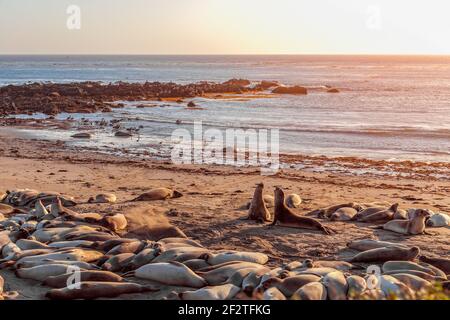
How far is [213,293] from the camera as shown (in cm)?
644

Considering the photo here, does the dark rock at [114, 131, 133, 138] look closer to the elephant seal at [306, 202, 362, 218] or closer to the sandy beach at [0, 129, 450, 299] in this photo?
the sandy beach at [0, 129, 450, 299]

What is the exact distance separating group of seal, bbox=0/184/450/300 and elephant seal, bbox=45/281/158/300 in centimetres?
1

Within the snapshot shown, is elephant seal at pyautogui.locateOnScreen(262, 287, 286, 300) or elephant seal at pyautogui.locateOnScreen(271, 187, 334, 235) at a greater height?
elephant seal at pyautogui.locateOnScreen(262, 287, 286, 300)

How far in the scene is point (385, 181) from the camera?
15.4 m

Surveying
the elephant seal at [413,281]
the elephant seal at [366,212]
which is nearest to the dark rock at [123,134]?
the elephant seal at [366,212]

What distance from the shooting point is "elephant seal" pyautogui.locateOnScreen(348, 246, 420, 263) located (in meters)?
8.43

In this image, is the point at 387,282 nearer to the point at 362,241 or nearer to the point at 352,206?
the point at 362,241

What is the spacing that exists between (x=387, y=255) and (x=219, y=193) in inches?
236

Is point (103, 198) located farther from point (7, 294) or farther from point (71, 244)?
point (7, 294)

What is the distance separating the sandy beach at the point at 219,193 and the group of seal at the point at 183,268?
1.13 ft

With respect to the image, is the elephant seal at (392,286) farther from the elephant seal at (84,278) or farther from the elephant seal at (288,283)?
the elephant seal at (84,278)

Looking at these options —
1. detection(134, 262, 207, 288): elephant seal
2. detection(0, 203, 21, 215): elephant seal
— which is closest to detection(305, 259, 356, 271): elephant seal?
detection(134, 262, 207, 288): elephant seal

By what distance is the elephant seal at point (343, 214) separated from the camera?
11219 millimetres

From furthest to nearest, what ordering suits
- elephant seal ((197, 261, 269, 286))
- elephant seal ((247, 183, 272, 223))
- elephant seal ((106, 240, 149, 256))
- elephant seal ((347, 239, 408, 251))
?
elephant seal ((247, 183, 272, 223)) → elephant seal ((347, 239, 408, 251)) → elephant seal ((106, 240, 149, 256)) → elephant seal ((197, 261, 269, 286))
